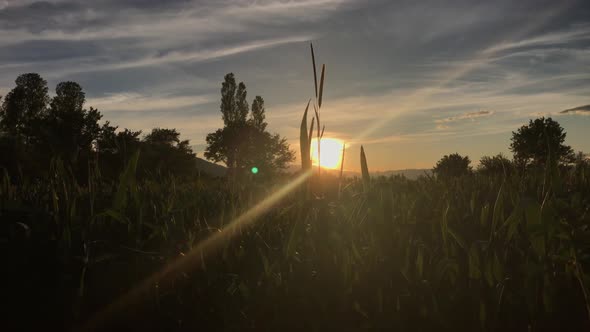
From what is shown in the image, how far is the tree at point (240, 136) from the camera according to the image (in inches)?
2598

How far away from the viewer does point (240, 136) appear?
65.4m

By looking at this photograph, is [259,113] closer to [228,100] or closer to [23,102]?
[228,100]

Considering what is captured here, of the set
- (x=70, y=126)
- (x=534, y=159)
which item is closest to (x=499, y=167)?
(x=534, y=159)

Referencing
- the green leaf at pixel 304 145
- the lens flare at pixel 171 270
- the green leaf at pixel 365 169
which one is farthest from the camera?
the green leaf at pixel 365 169

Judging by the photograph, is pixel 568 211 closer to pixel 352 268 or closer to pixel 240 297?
pixel 352 268

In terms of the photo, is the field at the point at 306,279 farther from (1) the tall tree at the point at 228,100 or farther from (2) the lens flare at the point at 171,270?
(1) the tall tree at the point at 228,100

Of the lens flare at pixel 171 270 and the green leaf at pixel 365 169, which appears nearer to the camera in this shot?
the lens flare at pixel 171 270

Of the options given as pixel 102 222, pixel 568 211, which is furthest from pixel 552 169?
pixel 102 222

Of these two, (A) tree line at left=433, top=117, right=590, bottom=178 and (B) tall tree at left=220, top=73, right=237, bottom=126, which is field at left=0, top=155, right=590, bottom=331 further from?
(B) tall tree at left=220, top=73, right=237, bottom=126

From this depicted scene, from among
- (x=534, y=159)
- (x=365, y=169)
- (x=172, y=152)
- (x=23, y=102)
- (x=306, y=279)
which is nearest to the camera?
(x=306, y=279)

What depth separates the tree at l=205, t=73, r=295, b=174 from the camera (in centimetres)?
6600

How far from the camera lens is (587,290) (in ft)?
3.52

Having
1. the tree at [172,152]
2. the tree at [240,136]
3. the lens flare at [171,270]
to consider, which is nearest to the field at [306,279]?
the lens flare at [171,270]

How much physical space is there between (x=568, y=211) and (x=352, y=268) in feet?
3.00
